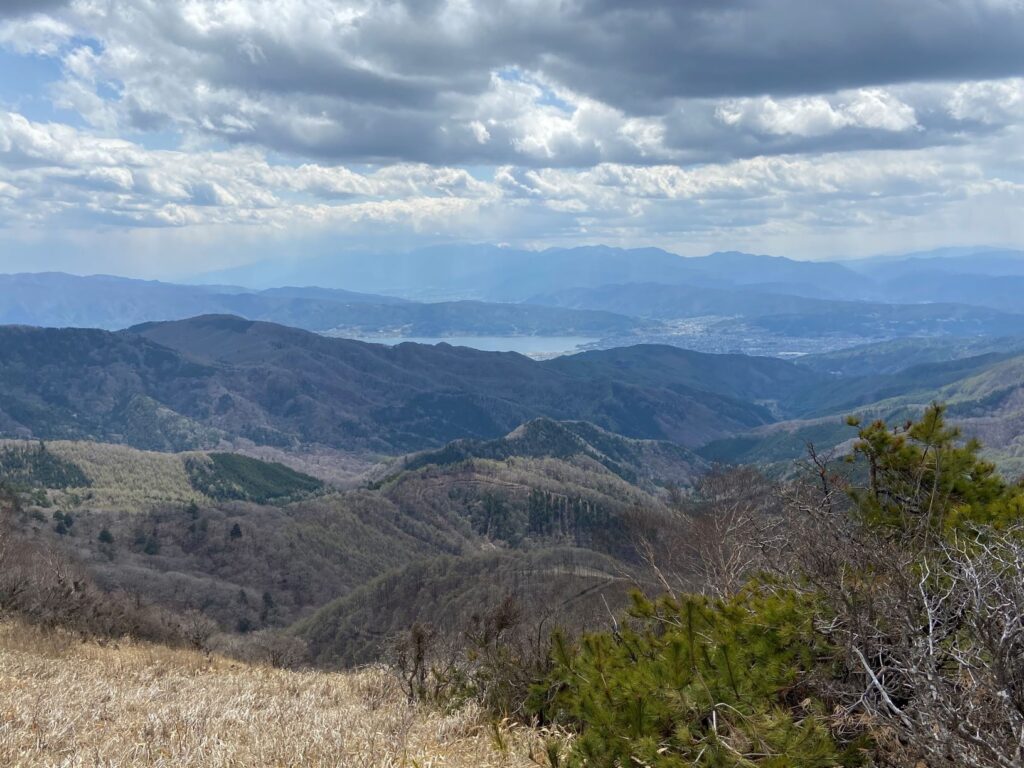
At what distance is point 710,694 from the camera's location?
6398 millimetres

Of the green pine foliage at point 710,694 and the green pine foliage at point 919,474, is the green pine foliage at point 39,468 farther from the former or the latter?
the green pine foliage at point 710,694

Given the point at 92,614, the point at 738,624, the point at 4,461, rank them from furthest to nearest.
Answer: the point at 4,461, the point at 92,614, the point at 738,624

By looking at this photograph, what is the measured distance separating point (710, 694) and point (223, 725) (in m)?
4.59

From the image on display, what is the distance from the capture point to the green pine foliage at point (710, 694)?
5.85 meters

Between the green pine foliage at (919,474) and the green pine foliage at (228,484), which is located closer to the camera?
the green pine foliage at (919,474)

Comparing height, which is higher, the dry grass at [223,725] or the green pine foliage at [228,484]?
the dry grass at [223,725]

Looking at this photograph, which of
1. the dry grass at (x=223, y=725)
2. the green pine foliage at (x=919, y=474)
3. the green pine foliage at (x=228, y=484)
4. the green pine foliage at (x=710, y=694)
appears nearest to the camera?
the green pine foliage at (x=710, y=694)

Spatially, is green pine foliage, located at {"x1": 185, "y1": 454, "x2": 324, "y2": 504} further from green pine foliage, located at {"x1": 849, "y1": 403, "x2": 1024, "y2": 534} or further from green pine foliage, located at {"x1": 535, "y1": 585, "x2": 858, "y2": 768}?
green pine foliage, located at {"x1": 535, "y1": 585, "x2": 858, "y2": 768}

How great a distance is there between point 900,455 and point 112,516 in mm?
126631

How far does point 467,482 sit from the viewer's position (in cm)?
16188

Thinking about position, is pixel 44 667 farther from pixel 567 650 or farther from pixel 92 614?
pixel 92 614

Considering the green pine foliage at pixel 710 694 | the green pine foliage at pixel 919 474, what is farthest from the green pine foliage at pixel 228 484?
the green pine foliage at pixel 710 694

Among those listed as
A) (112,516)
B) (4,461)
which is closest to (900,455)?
(112,516)

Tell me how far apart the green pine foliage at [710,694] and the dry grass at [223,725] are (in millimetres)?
919
